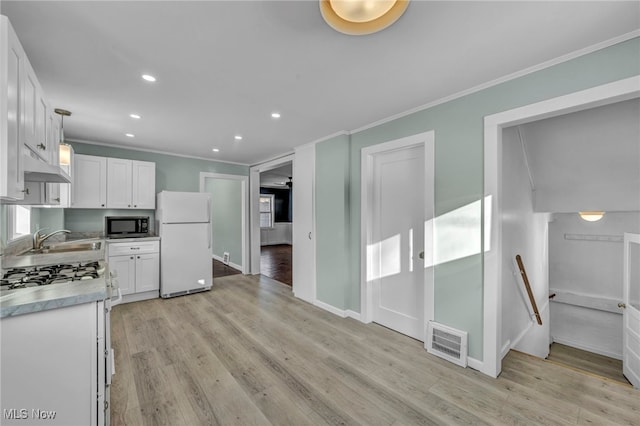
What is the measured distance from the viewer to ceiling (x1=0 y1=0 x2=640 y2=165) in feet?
4.72

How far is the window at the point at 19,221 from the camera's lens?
2525mm

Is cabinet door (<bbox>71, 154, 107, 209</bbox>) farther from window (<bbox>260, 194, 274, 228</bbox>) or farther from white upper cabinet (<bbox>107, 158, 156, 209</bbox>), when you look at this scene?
window (<bbox>260, 194, 274, 228</bbox>)

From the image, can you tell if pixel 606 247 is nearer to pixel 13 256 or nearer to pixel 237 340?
pixel 237 340

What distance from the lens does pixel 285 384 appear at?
2.11m

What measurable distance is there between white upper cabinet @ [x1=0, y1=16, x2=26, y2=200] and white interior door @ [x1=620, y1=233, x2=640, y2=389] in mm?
4615

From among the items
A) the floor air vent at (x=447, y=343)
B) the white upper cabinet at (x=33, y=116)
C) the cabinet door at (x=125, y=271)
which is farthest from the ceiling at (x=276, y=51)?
the floor air vent at (x=447, y=343)

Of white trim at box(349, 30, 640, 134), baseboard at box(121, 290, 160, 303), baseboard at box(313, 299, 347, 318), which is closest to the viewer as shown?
white trim at box(349, 30, 640, 134)

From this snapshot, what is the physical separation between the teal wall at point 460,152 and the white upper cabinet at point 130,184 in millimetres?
3138

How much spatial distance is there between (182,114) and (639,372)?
5.25 metres

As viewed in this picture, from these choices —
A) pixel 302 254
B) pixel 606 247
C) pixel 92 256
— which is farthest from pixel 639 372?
pixel 92 256

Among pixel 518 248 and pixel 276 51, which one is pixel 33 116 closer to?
pixel 276 51

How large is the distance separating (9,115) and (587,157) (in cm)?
456

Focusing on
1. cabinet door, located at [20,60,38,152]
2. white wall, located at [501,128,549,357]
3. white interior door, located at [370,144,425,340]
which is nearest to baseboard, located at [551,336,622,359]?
white wall, located at [501,128,549,357]

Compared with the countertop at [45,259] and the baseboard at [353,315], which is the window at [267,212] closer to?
the baseboard at [353,315]
